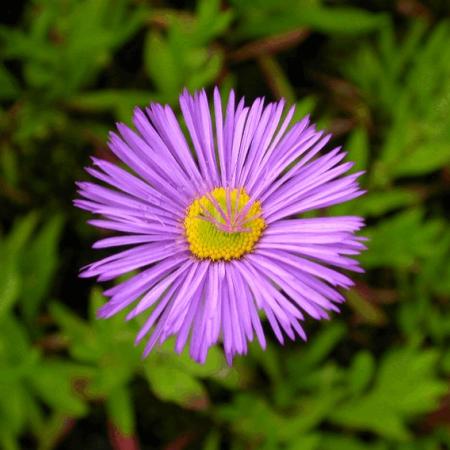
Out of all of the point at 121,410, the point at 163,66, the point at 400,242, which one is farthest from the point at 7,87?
the point at 400,242

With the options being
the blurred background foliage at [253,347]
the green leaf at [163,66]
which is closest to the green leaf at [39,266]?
the blurred background foliage at [253,347]

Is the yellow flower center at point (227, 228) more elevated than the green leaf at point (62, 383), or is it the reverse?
the yellow flower center at point (227, 228)

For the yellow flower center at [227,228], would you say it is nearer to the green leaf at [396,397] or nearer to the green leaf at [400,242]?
the green leaf at [400,242]

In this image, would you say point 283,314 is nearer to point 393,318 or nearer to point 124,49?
point 393,318

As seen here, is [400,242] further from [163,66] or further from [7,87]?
[7,87]

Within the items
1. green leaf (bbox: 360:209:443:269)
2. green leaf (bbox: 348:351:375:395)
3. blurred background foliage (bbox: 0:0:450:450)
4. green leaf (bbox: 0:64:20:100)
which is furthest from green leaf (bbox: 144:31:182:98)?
green leaf (bbox: 348:351:375:395)

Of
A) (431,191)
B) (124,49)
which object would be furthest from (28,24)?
(431,191)

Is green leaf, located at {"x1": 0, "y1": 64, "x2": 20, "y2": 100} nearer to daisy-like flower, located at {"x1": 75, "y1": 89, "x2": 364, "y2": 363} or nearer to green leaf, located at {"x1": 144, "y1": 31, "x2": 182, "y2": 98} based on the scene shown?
green leaf, located at {"x1": 144, "y1": 31, "x2": 182, "y2": 98}

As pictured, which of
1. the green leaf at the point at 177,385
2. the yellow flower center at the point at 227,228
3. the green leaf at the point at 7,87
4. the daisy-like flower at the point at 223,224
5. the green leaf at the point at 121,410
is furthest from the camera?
the green leaf at the point at 7,87
